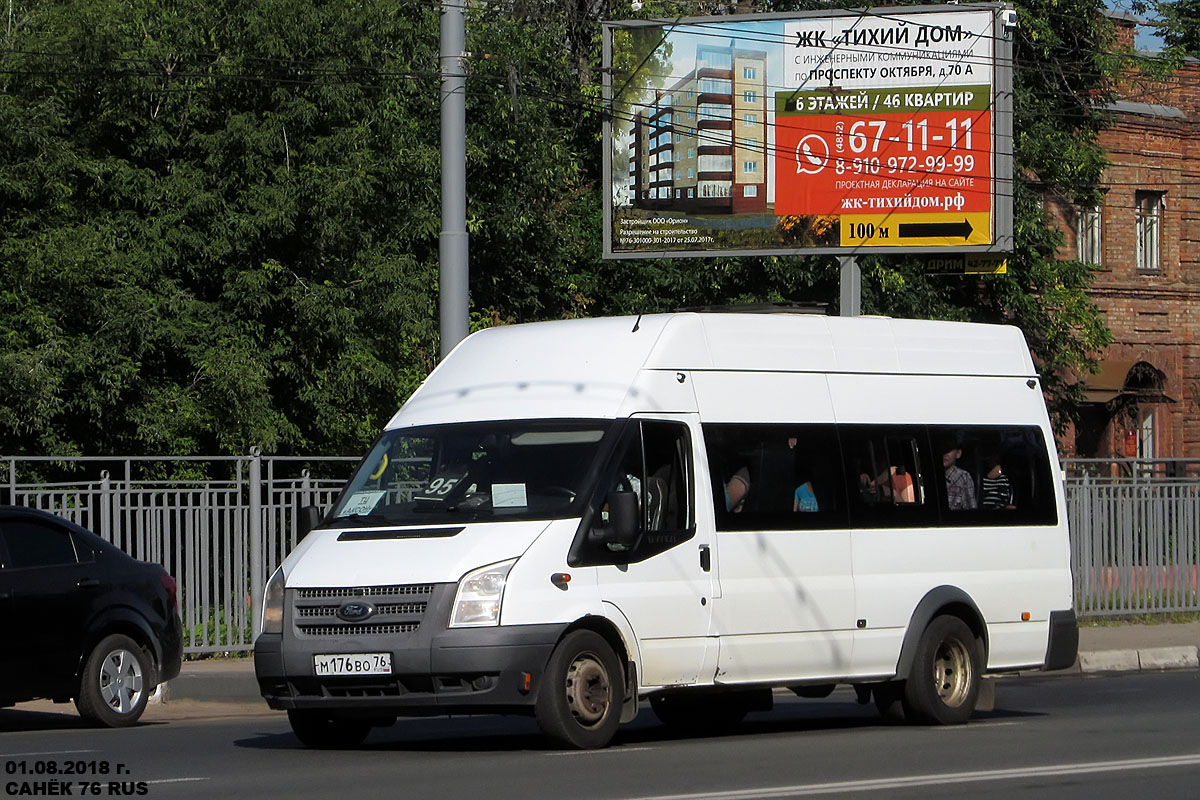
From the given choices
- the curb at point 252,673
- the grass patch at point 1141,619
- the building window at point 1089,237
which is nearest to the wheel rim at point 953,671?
the curb at point 252,673

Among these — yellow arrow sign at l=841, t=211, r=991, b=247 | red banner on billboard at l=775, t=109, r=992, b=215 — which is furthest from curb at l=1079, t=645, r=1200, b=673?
red banner on billboard at l=775, t=109, r=992, b=215

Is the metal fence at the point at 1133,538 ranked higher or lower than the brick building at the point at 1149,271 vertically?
lower

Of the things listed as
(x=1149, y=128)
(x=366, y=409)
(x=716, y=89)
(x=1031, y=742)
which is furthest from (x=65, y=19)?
(x=1149, y=128)

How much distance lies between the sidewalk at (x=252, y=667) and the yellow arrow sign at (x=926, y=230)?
4.79m

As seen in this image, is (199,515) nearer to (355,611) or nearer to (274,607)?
(274,607)

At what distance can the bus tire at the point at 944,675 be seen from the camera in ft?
41.8

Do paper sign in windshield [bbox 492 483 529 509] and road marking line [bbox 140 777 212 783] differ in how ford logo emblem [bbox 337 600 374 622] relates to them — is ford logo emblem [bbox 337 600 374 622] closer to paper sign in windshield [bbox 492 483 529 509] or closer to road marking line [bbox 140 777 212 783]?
paper sign in windshield [bbox 492 483 529 509]

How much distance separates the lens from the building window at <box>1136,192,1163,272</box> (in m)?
39.2

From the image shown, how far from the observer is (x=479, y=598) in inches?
409

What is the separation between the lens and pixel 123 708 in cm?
1320

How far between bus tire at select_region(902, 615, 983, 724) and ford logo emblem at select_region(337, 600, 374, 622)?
3994 mm

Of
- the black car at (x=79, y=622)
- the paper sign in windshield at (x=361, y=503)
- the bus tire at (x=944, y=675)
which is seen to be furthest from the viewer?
the bus tire at (x=944, y=675)

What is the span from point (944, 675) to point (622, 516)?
3.37 meters

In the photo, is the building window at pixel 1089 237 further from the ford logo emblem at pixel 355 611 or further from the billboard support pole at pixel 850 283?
the ford logo emblem at pixel 355 611
